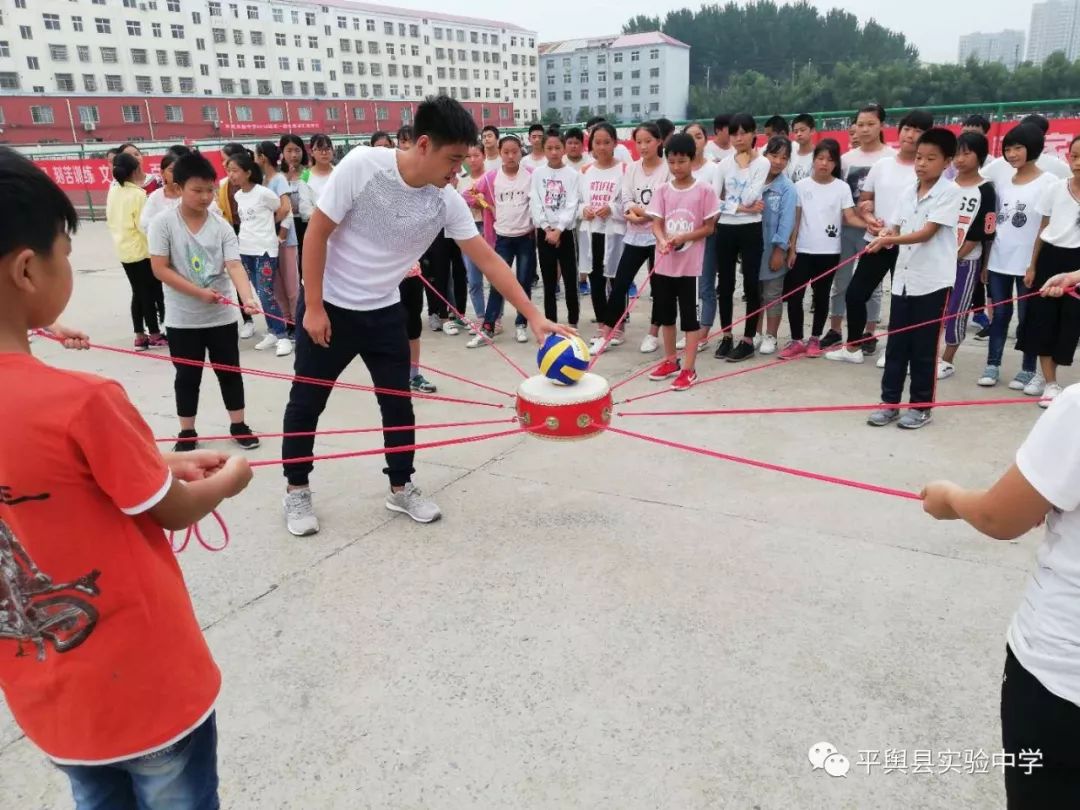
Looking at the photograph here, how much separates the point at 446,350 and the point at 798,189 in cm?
330

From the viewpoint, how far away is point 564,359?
9.82 ft

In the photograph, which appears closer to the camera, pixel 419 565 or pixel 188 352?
pixel 419 565

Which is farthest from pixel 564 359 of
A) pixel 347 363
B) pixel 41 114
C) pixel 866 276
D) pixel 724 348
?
pixel 41 114

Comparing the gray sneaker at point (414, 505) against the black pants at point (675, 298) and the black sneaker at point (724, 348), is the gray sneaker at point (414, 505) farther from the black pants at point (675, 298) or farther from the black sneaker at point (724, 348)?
the black sneaker at point (724, 348)

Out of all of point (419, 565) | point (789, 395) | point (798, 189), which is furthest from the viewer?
point (798, 189)

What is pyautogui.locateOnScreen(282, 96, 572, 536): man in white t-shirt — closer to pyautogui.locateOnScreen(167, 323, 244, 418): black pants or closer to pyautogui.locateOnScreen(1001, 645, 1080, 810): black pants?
pyautogui.locateOnScreen(167, 323, 244, 418): black pants

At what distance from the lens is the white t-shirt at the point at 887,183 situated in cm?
576

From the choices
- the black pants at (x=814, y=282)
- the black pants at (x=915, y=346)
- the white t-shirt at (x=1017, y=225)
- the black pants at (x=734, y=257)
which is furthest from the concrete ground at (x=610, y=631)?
the black pants at (x=734, y=257)

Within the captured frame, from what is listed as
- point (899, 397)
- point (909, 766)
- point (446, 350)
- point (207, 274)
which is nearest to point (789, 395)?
point (899, 397)

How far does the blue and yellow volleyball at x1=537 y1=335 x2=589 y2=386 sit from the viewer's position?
9.80 feet

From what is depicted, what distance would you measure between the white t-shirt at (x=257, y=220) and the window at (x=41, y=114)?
190 feet

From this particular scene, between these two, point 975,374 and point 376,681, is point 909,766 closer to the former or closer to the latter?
point 376,681

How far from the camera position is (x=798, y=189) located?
619 centimetres

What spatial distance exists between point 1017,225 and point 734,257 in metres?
1.98
